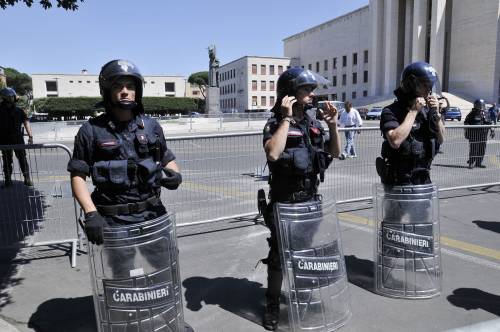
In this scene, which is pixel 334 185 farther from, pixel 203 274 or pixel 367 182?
pixel 203 274

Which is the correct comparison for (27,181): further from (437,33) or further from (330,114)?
(437,33)

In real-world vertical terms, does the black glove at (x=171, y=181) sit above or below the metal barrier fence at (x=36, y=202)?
above

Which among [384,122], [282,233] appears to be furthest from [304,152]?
[384,122]

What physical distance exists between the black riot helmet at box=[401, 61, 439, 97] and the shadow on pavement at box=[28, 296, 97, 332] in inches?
124

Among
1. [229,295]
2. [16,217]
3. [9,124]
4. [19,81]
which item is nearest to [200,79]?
[19,81]

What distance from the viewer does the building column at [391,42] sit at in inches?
2386

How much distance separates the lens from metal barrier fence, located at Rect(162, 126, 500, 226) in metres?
5.46

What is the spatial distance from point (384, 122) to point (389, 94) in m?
61.1

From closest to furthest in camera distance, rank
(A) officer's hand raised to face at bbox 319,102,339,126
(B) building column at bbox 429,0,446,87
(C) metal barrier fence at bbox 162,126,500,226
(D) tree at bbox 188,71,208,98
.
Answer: (A) officer's hand raised to face at bbox 319,102,339,126 < (C) metal barrier fence at bbox 162,126,500,226 < (B) building column at bbox 429,0,446,87 < (D) tree at bbox 188,71,208,98

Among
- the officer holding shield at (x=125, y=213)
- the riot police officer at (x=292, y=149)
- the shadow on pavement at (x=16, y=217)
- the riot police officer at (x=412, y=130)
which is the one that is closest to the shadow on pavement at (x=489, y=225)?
the riot police officer at (x=412, y=130)

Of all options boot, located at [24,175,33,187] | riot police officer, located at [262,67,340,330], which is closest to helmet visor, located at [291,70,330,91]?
riot police officer, located at [262,67,340,330]

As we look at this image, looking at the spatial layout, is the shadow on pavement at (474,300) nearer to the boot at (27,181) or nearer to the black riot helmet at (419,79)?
the black riot helmet at (419,79)

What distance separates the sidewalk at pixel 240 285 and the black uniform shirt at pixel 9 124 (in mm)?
4385

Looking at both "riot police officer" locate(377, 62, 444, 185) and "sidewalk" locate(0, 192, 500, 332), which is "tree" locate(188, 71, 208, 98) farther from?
"riot police officer" locate(377, 62, 444, 185)
